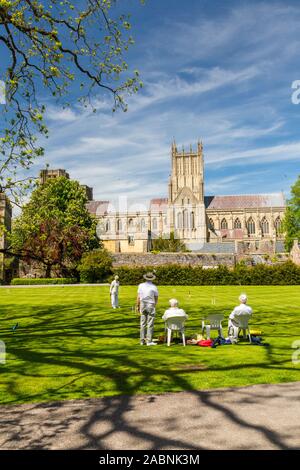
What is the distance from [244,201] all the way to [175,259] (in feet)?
231

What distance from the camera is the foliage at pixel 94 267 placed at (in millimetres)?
47031

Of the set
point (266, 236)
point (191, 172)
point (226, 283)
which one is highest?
point (191, 172)

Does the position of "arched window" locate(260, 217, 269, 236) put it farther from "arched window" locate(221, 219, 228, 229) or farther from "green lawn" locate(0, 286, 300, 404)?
"green lawn" locate(0, 286, 300, 404)

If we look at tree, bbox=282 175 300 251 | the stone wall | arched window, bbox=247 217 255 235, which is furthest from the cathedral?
the stone wall

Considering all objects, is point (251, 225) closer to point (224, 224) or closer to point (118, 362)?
point (224, 224)

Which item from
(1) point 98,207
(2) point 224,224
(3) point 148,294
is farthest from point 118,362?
(1) point 98,207

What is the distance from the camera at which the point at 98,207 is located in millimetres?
118812

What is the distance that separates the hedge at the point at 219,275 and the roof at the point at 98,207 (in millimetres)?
73187

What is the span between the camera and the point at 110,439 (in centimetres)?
481

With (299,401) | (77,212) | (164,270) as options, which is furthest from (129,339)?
(77,212)

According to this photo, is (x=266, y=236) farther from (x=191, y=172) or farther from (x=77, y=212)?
(x=77, y=212)

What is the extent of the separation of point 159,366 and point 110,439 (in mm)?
3602

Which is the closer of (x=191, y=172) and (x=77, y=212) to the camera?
(x=77, y=212)
